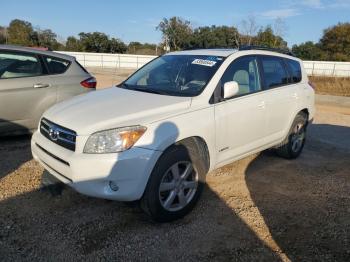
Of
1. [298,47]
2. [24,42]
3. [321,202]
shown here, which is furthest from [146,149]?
[298,47]

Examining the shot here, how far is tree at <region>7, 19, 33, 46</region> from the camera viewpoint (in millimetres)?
52812

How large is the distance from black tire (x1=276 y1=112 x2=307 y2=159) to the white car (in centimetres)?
47

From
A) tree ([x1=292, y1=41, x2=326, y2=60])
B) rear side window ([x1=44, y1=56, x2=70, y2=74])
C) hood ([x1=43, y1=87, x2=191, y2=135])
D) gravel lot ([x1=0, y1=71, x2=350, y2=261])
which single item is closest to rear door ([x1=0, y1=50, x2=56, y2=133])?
rear side window ([x1=44, y1=56, x2=70, y2=74])

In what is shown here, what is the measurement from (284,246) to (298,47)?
6578cm

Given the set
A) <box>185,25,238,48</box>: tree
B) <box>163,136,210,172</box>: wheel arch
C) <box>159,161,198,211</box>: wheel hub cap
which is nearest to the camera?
<box>159,161,198,211</box>: wheel hub cap

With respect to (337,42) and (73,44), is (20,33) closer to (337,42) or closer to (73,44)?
(73,44)

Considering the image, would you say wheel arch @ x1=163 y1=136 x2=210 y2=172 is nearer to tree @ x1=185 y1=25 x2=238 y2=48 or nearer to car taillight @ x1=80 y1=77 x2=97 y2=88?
car taillight @ x1=80 y1=77 x2=97 y2=88

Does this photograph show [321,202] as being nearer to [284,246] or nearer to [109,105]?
[284,246]

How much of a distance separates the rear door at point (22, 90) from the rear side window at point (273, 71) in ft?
11.1

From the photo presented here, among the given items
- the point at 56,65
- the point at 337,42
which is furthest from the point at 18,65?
the point at 337,42

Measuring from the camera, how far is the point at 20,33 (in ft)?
176

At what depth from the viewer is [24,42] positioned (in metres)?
52.6

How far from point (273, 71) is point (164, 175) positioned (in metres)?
2.66

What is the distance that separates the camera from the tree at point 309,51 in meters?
60.2
